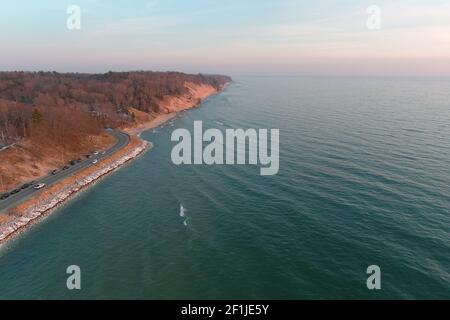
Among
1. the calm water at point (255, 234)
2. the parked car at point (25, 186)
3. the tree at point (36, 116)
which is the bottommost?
the calm water at point (255, 234)

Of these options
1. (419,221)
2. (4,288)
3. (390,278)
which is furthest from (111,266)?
(419,221)

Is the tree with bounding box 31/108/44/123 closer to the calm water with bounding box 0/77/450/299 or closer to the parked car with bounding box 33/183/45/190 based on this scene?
the calm water with bounding box 0/77/450/299

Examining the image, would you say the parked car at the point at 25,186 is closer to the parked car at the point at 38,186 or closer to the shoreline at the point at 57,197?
the parked car at the point at 38,186

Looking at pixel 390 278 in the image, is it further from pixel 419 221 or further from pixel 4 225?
pixel 4 225

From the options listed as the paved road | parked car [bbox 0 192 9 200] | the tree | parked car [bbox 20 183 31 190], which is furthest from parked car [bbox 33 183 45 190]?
the tree

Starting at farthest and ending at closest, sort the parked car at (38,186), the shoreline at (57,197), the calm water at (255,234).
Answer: the parked car at (38,186) → the shoreline at (57,197) → the calm water at (255,234)

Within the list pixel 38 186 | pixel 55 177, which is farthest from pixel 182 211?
pixel 55 177

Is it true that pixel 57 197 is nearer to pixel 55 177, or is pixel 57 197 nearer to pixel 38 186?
pixel 38 186

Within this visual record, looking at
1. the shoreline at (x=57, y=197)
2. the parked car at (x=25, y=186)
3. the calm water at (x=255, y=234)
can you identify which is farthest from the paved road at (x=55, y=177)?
the calm water at (x=255, y=234)
